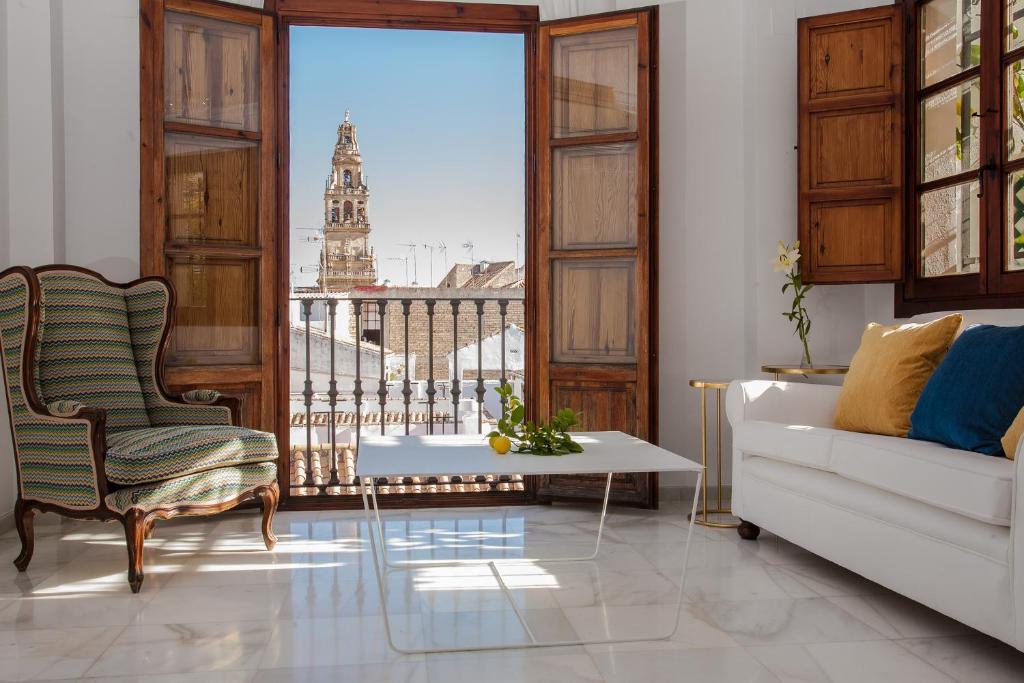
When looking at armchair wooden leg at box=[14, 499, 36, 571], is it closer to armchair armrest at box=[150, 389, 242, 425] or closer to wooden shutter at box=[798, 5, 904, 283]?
armchair armrest at box=[150, 389, 242, 425]

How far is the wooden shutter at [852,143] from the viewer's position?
4090 mm

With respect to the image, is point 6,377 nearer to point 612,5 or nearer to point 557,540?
point 557,540

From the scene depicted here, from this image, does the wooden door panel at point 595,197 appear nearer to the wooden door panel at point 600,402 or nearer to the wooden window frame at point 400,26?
the wooden window frame at point 400,26

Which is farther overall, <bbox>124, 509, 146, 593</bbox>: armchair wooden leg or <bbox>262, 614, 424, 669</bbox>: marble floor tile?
<bbox>124, 509, 146, 593</bbox>: armchair wooden leg

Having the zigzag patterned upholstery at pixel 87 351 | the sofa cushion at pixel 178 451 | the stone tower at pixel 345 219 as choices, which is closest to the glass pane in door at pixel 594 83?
the sofa cushion at pixel 178 451

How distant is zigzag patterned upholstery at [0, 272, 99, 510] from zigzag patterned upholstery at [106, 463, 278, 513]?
12 cm

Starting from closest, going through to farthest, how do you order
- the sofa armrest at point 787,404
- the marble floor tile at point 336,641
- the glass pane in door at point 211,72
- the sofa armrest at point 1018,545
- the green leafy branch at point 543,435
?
the sofa armrest at point 1018,545, the marble floor tile at point 336,641, the green leafy branch at point 543,435, the sofa armrest at point 787,404, the glass pane in door at point 211,72

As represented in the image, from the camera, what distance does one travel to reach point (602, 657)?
7.58 feet

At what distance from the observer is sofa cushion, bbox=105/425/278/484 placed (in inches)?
119

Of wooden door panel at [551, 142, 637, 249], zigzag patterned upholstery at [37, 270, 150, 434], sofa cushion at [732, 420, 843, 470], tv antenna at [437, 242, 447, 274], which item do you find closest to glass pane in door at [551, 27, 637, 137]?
wooden door panel at [551, 142, 637, 249]

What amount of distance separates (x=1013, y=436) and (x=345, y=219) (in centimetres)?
1387

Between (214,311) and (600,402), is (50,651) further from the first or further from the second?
(600,402)

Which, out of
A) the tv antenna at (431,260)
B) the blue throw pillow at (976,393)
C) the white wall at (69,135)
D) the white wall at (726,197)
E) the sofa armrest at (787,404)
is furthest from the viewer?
the tv antenna at (431,260)

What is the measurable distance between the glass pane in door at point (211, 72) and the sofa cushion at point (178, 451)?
5.08ft
